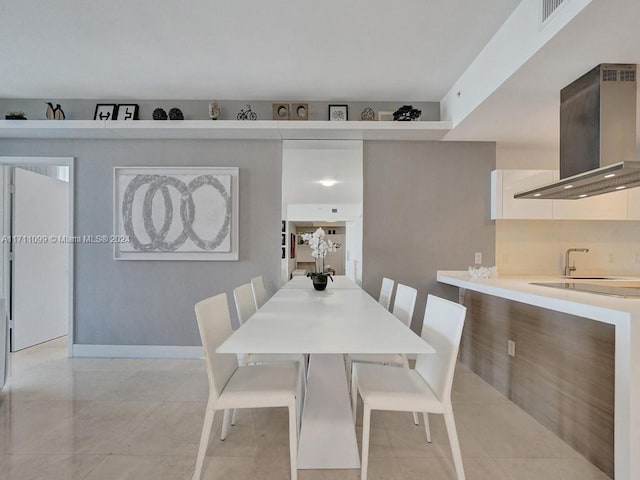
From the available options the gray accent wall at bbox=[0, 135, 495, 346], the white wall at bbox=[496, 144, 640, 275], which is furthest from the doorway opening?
the white wall at bbox=[496, 144, 640, 275]

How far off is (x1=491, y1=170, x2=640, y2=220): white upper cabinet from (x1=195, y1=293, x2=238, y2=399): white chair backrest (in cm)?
282

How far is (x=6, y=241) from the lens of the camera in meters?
3.78

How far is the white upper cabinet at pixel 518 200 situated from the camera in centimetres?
337

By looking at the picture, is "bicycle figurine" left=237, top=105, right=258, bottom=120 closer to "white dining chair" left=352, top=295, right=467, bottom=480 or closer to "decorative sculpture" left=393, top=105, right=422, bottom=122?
"decorative sculpture" left=393, top=105, right=422, bottom=122

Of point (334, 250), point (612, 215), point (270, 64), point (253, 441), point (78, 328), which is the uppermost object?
point (270, 64)

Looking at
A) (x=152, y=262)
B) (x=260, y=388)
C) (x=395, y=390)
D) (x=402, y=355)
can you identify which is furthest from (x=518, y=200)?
(x=152, y=262)

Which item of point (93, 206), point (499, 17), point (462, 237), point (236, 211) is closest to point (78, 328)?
point (93, 206)

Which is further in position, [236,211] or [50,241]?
[50,241]

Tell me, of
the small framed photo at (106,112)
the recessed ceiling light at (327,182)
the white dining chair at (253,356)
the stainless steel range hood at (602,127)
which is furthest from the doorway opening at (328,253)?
the small framed photo at (106,112)

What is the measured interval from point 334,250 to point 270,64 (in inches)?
66.0

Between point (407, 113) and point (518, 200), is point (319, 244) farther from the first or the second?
point (518, 200)

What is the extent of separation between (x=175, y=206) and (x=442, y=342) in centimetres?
291

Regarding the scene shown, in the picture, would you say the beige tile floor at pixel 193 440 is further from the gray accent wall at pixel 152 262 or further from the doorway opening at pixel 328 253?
the doorway opening at pixel 328 253

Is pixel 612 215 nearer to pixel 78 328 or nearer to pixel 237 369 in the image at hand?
pixel 237 369
